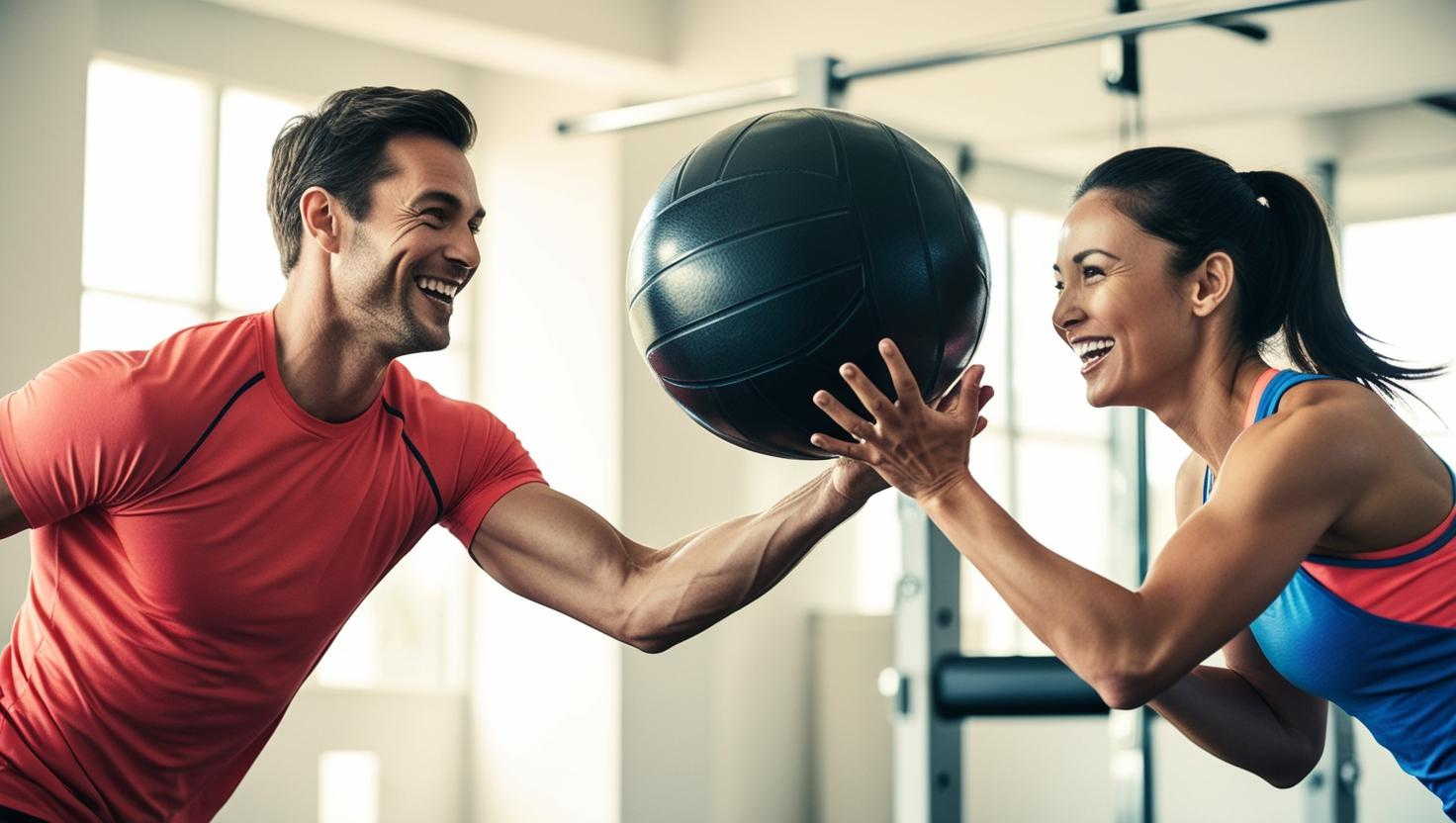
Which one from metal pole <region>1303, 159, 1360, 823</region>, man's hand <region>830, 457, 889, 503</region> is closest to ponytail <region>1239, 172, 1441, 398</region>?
man's hand <region>830, 457, 889, 503</region>

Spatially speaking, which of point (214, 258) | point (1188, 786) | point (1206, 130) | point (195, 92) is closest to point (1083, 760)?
point (1188, 786)

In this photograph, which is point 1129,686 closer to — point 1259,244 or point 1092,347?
point 1092,347

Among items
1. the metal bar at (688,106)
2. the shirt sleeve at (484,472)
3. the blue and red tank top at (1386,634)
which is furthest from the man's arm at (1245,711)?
the metal bar at (688,106)

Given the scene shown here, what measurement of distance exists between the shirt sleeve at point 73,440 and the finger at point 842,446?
90 cm

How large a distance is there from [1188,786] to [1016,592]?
11.7 feet

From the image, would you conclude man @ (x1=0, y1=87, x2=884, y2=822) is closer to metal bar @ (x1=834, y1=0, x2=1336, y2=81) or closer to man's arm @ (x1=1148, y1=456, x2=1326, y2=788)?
man's arm @ (x1=1148, y1=456, x2=1326, y2=788)

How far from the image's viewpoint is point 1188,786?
4.91 metres

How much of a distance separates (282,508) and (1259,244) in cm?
135

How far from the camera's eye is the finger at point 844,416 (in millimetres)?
1717

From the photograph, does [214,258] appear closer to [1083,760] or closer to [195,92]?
[195,92]

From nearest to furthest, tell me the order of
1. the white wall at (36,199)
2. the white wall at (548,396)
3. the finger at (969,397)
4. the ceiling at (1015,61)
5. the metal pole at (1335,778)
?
the finger at (969,397)
the metal pole at (1335,778)
the white wall at (36,199)
the ceiling at (1015,61)
the white wall at (548,396)

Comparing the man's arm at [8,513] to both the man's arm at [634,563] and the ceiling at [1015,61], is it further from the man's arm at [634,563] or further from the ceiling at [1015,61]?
the ceiling at [1015,61]

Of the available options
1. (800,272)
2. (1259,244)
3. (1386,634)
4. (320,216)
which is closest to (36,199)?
(320,216)

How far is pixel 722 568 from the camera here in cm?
219
